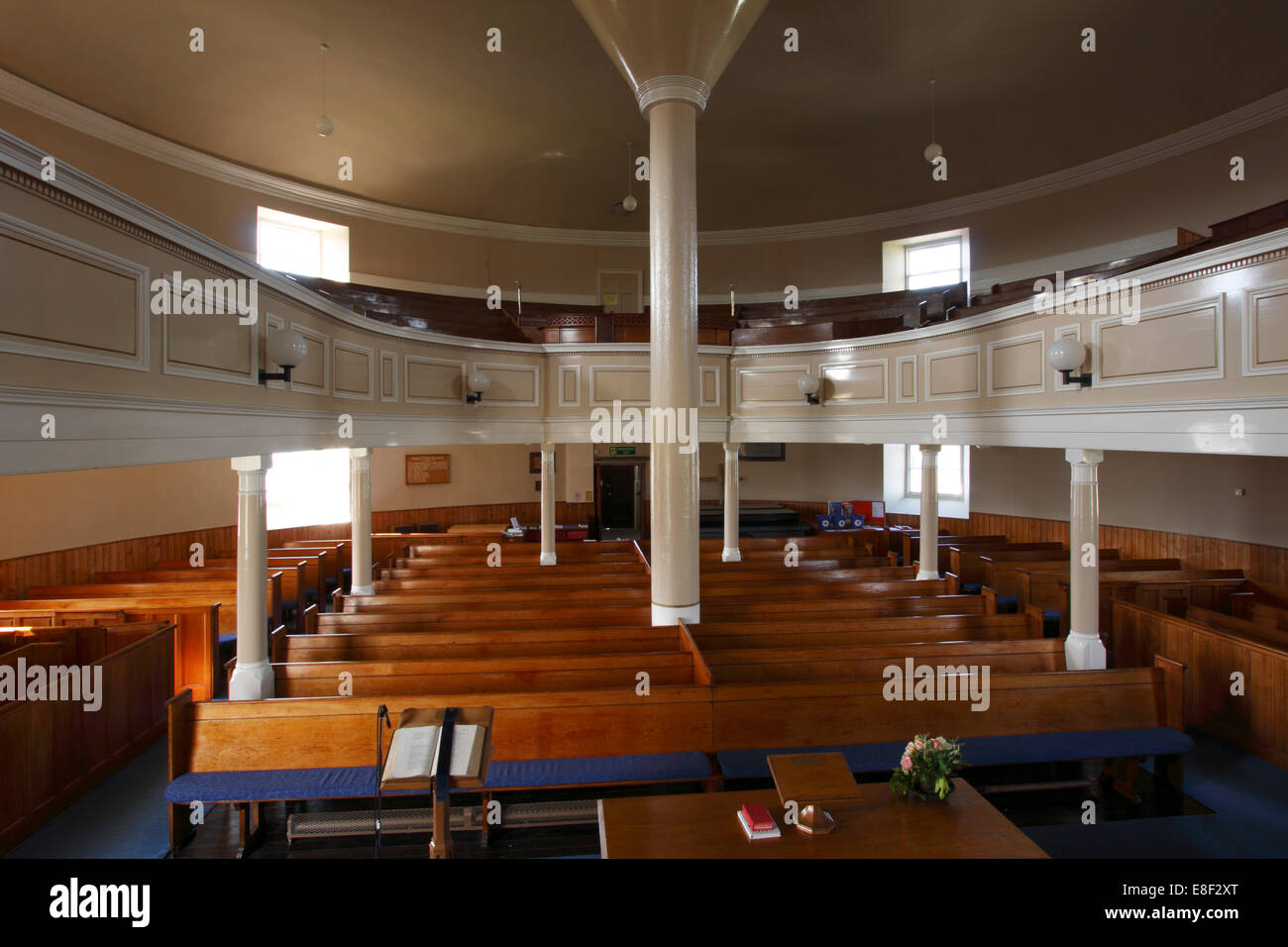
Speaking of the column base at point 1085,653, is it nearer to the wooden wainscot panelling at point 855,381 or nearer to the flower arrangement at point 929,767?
the flower arrangement at point 929,767

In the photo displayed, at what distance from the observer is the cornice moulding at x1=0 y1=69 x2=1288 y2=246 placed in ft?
30.8

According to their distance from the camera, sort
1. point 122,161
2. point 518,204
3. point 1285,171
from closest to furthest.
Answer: point 1285,171, point 122,161, point 518,204

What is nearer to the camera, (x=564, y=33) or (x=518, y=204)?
(x=564, y=33)

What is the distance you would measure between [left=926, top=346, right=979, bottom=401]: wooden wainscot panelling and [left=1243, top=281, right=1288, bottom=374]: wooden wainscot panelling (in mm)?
3087

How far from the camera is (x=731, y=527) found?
37.6ft

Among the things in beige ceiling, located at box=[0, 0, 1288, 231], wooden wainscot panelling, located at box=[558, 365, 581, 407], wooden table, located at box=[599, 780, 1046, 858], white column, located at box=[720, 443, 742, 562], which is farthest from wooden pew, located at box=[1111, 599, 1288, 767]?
wooden wainscot panelling, located at box=[558, 365, 581, 407]

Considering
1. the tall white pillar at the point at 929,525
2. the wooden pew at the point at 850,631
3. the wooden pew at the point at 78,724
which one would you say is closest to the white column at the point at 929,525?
the tall white pillar at the point at 929,525

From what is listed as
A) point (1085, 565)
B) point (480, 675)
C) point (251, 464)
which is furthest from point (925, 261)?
point (251, 464)

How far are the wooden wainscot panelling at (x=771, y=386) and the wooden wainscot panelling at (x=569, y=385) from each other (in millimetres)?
2444

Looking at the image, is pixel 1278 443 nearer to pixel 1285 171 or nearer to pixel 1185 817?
pixel 1185 817

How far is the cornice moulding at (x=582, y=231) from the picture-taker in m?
9.38
